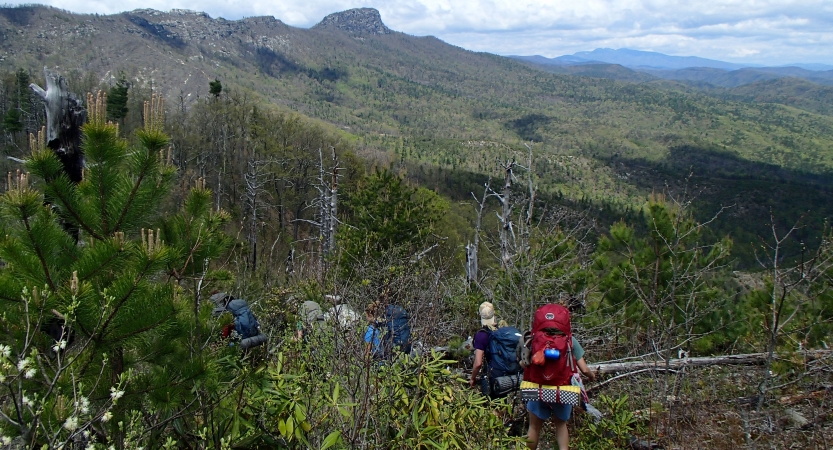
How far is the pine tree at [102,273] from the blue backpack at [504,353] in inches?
96.9

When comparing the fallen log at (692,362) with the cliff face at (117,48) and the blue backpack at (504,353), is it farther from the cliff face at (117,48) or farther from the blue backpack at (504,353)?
the cliff face at (117,48)

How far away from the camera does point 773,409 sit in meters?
4.84

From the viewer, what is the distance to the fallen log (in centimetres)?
520

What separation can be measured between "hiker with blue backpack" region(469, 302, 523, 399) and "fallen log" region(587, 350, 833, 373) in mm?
1536

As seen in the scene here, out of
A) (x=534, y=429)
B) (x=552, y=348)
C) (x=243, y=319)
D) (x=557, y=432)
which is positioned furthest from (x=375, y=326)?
(x=243, y=319)

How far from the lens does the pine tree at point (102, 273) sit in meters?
2.21

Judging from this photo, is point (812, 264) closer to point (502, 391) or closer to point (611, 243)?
point (502, 391)

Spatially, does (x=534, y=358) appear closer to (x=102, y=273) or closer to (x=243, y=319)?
(x=102, y=273)

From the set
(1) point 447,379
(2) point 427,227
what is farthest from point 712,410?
(2) point 427,227

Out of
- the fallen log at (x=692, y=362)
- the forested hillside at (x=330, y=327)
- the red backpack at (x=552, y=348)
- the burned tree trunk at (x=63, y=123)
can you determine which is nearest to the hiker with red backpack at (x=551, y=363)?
the red backpack at (x=552, y=348)

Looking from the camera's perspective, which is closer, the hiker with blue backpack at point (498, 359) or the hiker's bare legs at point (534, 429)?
the hiker's bare legs at point (534, 429)

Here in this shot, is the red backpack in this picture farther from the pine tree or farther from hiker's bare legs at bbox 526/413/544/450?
the pine tree

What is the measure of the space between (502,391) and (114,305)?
2996 mm

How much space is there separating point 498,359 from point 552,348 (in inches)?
32.5
